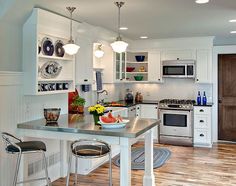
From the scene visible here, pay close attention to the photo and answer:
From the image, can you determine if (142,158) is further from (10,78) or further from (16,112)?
(10,78)

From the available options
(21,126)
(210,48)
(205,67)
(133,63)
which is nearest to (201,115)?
(205,67)

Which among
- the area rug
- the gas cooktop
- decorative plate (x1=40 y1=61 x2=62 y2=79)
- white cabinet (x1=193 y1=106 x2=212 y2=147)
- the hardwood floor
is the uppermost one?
decorative plate (x1=40 y1=61 x2=62 y2=79)

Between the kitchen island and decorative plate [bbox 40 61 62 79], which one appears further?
decorative plate [bbox 40 61 62 79]

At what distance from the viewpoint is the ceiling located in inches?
143

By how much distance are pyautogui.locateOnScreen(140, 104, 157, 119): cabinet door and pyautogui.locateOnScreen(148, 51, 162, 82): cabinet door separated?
690 mm

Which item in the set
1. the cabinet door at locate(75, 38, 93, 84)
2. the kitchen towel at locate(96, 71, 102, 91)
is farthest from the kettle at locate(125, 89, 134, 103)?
the cabinet door at locate(75, 38, 93, 84)

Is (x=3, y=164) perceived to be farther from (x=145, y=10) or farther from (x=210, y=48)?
(x=210, y=48)

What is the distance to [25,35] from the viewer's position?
378 centimetres

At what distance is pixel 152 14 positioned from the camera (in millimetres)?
4359

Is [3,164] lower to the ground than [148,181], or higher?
higher

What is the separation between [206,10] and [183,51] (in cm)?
292

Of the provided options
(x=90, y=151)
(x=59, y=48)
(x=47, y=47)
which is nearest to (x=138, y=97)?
(x=59, y=48)

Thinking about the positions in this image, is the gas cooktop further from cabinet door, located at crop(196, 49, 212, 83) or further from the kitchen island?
the kitchen island

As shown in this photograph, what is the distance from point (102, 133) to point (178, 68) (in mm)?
4242
